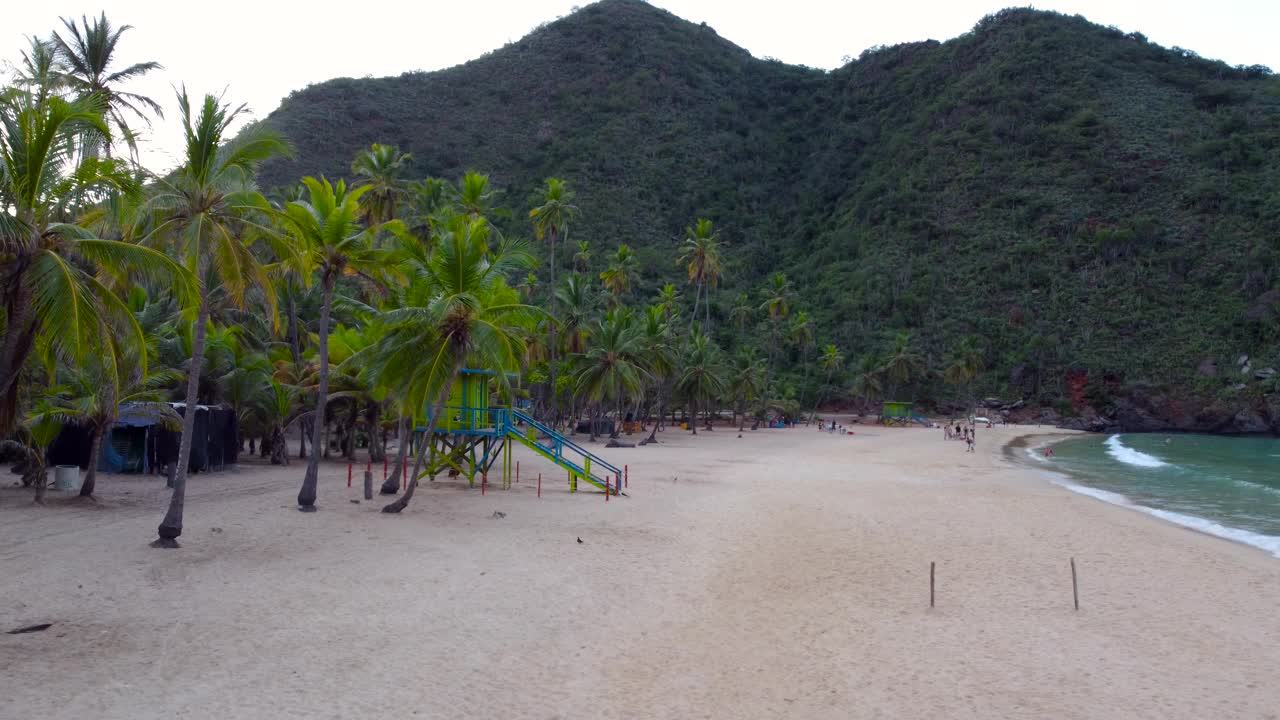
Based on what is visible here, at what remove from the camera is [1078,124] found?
4129 inches

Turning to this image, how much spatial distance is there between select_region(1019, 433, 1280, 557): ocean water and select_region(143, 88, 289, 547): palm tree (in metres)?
19.6

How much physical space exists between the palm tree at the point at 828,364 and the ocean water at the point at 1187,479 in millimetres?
22467

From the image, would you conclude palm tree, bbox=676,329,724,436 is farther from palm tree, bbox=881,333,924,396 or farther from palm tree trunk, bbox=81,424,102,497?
palm tree trunk, bbox=81,424,102,497

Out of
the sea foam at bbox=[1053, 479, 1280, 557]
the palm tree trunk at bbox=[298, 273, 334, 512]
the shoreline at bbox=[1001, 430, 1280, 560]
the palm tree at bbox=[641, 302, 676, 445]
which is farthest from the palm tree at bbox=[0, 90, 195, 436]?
the palm tree at bbox=[641, 302, 676, 445]

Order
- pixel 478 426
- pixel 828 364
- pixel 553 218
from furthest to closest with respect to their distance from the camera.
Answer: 1. pixel 828 364
2. pixel 553 218
3. pixel 478 426

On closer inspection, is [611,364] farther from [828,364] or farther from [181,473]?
[828,364]

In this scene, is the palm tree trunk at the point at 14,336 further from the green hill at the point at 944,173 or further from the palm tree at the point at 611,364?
the green hill at the point at 944,173

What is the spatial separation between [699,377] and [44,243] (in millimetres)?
45441

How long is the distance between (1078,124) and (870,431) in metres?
67.6

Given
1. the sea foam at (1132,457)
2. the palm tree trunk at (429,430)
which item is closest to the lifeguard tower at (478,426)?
the palm tree trunk at (429,430)

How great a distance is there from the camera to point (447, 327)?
15.9 meters

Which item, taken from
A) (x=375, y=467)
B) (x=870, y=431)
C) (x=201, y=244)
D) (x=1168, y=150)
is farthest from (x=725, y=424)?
(x=1168, y=150)

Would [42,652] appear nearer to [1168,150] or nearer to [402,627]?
[402,627]

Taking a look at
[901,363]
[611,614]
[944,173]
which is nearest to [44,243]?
[611,614]
